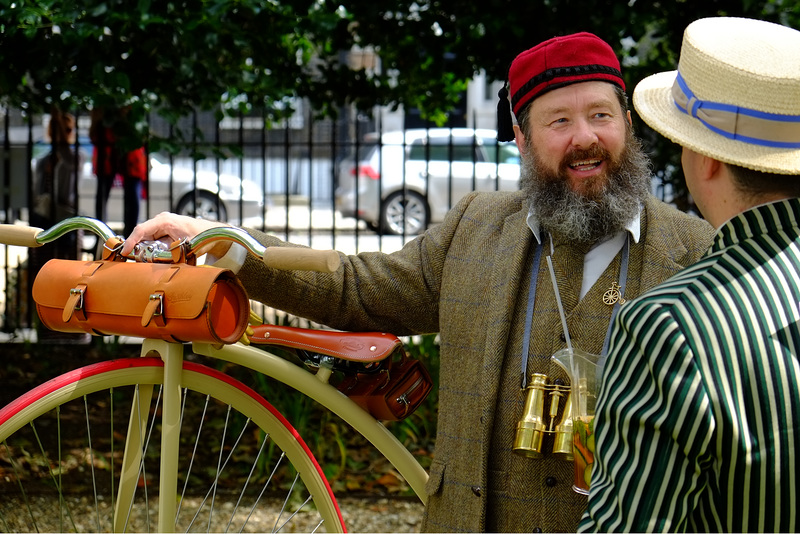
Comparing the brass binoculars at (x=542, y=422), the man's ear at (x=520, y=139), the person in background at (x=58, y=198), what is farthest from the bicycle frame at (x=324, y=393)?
the person in background at (x=58, y=198)

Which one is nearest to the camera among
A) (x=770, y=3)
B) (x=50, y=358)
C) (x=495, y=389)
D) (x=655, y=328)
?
(x=655, y=328)

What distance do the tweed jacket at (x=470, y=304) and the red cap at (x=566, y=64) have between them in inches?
12.9

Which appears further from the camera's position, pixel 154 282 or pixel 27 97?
pixel 27 97

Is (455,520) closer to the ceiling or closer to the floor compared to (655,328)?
closer to the floor

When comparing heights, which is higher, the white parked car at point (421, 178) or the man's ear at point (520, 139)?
the man's ear at point (520, 139)

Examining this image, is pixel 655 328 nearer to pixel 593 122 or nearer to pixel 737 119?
pixel 737 119

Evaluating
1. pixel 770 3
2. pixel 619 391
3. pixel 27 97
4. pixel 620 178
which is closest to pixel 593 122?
pixel 620 178

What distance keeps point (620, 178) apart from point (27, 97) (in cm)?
399

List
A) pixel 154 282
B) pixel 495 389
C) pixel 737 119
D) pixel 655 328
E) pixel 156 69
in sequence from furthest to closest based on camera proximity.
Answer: pixel 156 69
pixel 495 389
pixel 154 282
pixel 737 119
pixel 655 328

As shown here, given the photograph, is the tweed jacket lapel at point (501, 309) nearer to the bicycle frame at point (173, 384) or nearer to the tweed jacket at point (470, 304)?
the tweed jacket at point (470, 304)

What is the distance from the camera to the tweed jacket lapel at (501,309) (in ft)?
7.60

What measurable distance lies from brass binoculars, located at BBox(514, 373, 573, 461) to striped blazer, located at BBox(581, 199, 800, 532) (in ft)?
2.36

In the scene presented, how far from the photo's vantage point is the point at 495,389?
232 cm

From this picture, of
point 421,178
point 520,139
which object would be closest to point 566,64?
point 520,139
